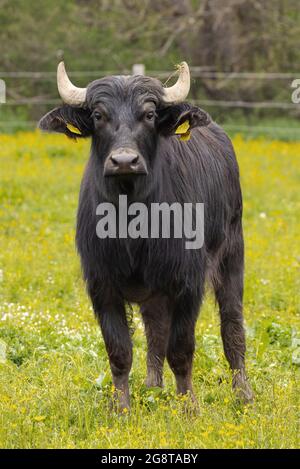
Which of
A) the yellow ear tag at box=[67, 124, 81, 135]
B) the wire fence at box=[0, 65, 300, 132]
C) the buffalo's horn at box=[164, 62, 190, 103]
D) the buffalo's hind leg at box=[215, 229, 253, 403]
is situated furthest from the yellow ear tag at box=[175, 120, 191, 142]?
the wire fence at box=[0, 65, 300, 132]

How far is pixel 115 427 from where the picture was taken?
4.63 m

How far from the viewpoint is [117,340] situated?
17.0 feet

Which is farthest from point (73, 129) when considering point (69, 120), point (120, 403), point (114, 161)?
point (120, 403)

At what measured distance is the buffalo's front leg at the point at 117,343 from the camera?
518cm

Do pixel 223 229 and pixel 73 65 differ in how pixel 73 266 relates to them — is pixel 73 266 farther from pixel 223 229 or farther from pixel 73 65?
pixel 73 65

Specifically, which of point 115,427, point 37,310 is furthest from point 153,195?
point 37,310

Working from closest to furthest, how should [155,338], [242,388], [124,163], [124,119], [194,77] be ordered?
[124,163] < [124,119] < [242,388] < [155,338] < [194,77]

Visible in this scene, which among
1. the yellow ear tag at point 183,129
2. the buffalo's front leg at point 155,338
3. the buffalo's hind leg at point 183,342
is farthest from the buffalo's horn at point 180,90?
the buffalo's front leg at point 155,338

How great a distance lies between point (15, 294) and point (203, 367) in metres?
2.37

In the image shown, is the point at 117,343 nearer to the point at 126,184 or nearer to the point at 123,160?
the point at 126,184

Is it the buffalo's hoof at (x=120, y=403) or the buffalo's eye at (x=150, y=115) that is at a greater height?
the buffalo's eye at (x=150, y=115)

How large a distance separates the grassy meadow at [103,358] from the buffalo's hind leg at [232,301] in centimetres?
12

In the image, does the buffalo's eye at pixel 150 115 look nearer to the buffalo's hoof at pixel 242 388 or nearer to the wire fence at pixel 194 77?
the buffalo's hoof at pixel 242 388

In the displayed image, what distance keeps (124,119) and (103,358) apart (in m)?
1.72
